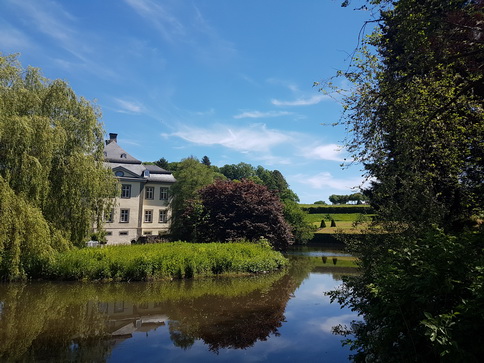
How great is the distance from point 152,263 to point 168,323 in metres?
6.50

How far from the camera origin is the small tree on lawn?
22.7m

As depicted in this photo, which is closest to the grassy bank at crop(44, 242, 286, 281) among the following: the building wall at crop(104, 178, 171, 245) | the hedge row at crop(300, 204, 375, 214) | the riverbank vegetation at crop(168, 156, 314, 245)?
the riverbank vegetation at crop(168, 156, 314, 245)

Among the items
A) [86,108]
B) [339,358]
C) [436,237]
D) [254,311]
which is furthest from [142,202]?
[436,237]

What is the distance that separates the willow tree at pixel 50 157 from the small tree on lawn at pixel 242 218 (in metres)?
7.48

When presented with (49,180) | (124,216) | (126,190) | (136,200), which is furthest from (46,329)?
(126,190)

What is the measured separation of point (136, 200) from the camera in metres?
34.4

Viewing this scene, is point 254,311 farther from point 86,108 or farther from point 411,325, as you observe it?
point 86,108

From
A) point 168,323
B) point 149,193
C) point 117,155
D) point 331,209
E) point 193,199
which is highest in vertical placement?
point 117,155

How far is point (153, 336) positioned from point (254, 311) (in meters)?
3.53

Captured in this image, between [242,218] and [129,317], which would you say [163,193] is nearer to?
[242,218]

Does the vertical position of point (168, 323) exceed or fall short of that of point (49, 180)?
it falls short

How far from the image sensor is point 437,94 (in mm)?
7594

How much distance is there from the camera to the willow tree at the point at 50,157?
12.8m

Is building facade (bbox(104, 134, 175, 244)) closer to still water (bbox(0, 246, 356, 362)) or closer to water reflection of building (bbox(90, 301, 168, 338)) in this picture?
still water (bbox(0, 246, 356, 362))
